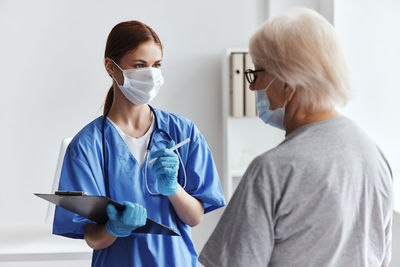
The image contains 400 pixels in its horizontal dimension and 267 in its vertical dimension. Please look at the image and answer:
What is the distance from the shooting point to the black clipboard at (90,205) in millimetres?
1206

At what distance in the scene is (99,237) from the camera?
139cm

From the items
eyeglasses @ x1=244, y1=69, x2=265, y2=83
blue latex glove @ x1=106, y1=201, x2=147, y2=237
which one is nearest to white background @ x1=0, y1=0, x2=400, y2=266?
blue latex glove @ x1=106, y1=201, x2=147, y2=237

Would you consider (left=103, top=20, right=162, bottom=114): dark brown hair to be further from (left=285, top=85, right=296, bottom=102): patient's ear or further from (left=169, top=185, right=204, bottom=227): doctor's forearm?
(left=285, top=85, right=296, bottom=102): patient's ear

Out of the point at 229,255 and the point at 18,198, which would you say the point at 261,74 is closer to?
the point at 229,255

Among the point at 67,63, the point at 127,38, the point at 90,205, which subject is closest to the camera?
the point at 90,205

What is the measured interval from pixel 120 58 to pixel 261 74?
614mm

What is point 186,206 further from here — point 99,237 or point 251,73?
point 251,73

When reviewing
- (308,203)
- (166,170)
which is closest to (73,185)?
(166,170)

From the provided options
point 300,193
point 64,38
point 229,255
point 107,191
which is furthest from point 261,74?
point 64,38

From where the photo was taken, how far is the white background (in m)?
3.15

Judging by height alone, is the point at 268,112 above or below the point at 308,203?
above

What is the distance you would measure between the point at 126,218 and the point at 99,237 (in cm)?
15

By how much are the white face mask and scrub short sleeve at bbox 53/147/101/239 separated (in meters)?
0.25

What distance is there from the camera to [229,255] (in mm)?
961
